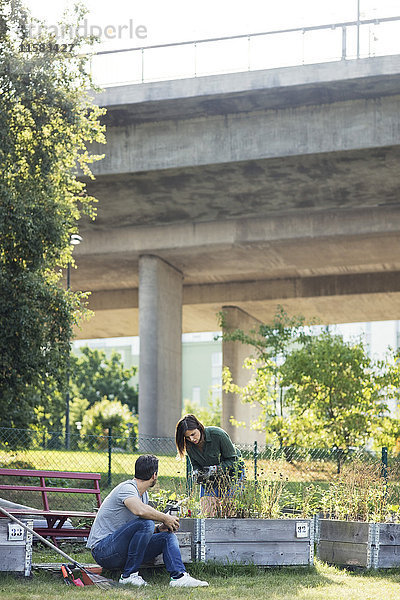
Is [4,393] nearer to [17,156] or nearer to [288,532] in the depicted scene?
[17,156]

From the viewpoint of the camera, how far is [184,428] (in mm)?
7809

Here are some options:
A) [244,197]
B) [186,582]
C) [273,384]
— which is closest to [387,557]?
[186,582]

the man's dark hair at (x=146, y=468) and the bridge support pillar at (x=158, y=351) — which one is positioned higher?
the bridge support pillar at (x=158, y=351)

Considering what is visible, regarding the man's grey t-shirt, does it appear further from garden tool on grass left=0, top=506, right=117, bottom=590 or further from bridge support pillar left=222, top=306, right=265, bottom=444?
bridge support pillar left=222, top=306, right=265, bottom=444

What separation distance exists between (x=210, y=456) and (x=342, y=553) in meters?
1.53

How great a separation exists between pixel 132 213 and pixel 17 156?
8529 mm

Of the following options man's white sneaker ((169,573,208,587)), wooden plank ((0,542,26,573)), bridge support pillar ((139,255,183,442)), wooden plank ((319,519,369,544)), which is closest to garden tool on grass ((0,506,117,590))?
wooden plank ((0,542,26,573))

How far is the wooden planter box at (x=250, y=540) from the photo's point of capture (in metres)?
7.48

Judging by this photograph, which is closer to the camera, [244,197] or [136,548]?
[136,548]

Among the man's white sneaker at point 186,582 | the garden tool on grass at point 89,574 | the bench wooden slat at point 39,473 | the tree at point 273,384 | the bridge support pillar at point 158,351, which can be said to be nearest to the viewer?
the garden tool on grass at point 89,574

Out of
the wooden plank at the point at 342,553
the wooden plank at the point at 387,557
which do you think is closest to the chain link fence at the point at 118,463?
the wooden plank at the point at 342,553

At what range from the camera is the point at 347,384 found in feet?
64.6

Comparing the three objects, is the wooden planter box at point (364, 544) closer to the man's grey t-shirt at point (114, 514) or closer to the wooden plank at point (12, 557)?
the man's grey t-shirt at point (114, 514)

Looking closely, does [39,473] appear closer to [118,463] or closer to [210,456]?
[210,456]
